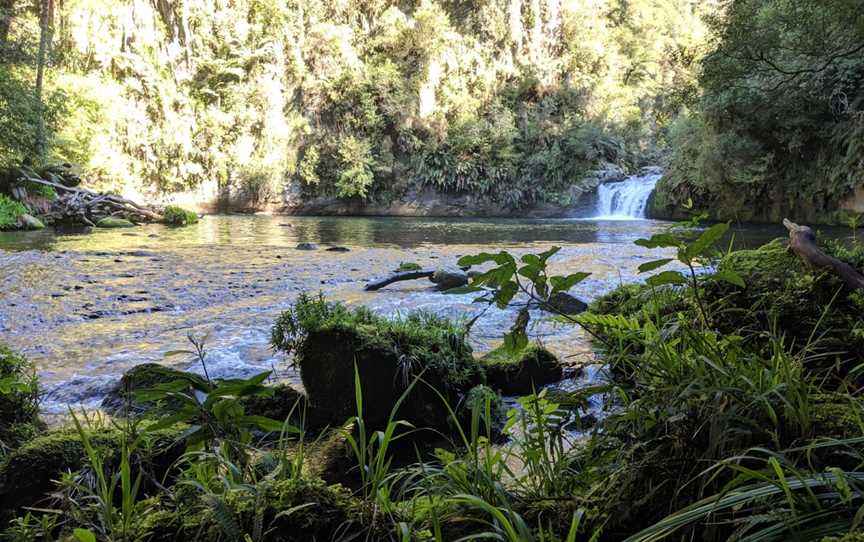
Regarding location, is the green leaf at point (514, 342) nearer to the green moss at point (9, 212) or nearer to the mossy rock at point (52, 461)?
the mossy rock at point (52, 461)

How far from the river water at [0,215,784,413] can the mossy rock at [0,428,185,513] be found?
1640mm

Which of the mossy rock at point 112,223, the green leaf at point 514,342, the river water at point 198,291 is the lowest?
the river water at point 198,291

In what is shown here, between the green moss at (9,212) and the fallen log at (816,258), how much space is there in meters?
19.8

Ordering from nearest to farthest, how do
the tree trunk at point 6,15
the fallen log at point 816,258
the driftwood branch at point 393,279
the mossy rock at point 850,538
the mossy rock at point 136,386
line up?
the mossy rock at point 850,538 → the fallen log at point 816,258 → the mossy rock at point 136,386 → the driftwood branch at point 393,279 → the tree trunk at point 6,15

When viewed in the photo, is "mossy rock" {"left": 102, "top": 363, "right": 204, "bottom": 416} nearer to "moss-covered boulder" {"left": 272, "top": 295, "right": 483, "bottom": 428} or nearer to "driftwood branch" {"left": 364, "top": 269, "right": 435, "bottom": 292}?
"moss-covered boulder" {"left": 272, "top": 295, "right": 483, "bottom": 428}

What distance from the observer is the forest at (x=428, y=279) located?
124cm

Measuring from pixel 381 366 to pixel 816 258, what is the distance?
2267 millimetres

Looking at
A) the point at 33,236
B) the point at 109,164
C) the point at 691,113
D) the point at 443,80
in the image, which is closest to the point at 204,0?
the point at 109,164

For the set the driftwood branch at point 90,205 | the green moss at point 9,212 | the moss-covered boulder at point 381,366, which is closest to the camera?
the moss-covered boulder at point 381,366

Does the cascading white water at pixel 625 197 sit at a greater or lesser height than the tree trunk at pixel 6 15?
lesser

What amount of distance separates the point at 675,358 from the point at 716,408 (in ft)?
0.97

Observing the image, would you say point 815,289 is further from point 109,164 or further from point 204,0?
point 204,0

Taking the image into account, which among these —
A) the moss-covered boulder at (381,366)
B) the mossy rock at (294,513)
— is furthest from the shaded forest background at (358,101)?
the mossy rock at (294,513)

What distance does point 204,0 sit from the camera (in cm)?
3072
